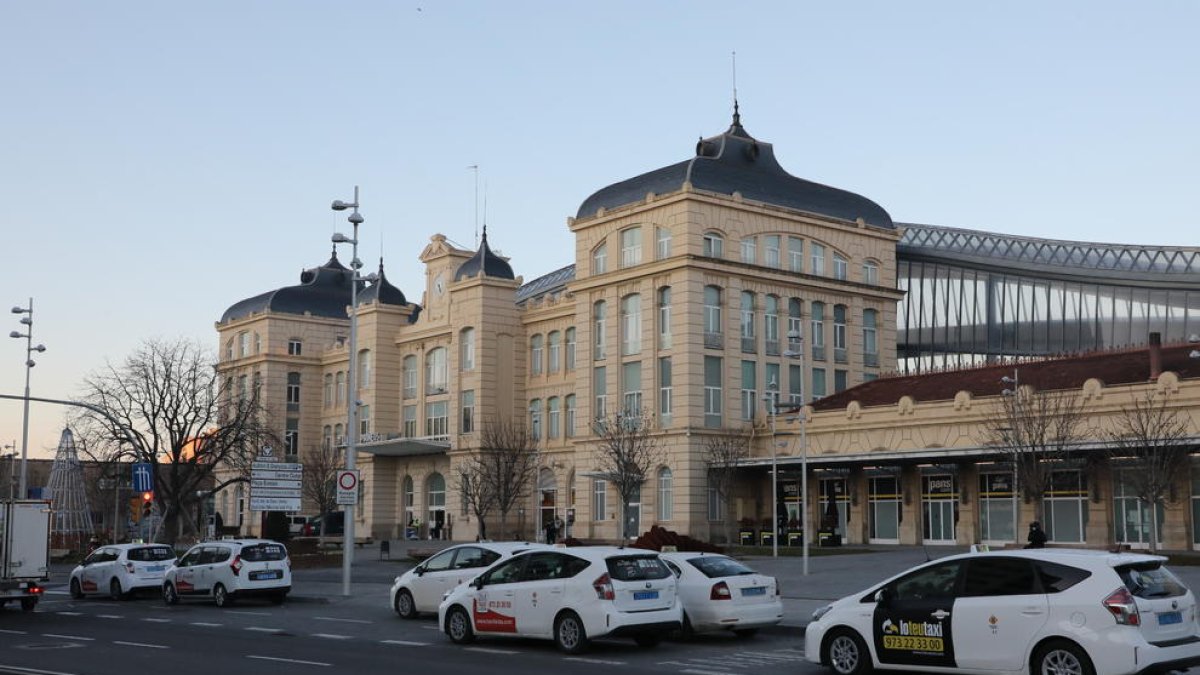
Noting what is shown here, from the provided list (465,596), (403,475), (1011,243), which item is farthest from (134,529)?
(1011,243)

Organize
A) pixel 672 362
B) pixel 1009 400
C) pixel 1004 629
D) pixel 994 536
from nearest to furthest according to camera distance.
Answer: pixel 1004 629 < pixel 1009 400 < pixel 994 536 < pixel 672 362

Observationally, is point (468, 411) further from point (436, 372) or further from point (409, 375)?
point (409, 375)

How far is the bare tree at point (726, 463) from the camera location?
5947 cm

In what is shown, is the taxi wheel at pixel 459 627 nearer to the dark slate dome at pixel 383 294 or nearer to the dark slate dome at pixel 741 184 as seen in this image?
the dark slate dome at pixel 741 184

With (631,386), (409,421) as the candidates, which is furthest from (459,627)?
(409,421)

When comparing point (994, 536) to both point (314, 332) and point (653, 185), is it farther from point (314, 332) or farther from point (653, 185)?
point (314, 332)

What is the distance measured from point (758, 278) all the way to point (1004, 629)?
4993 centimetres

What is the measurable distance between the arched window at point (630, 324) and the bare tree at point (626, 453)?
3.51 meters

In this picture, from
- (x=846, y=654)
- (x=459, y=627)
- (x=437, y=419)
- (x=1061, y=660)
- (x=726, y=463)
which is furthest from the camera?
(x=437, y=419)

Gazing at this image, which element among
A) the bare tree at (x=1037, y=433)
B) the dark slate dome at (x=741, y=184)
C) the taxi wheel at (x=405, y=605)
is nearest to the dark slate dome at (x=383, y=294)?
the dark slate dome at (x=741, y=184)

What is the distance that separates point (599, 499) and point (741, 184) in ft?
55.4

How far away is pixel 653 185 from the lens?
6400 cm

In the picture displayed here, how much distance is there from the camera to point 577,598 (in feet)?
64.8

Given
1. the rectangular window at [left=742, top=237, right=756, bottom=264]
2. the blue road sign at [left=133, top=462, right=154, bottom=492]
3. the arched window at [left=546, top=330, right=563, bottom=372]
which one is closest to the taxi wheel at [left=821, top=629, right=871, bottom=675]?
the blue road sign at [left=133, top=462, right=154, bottom=492]
